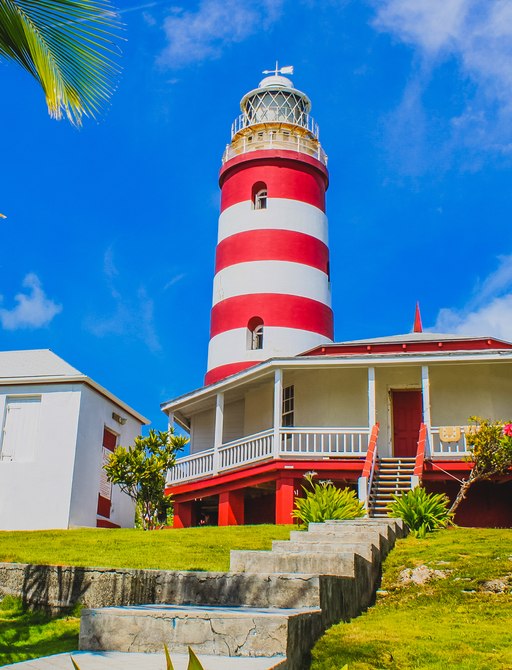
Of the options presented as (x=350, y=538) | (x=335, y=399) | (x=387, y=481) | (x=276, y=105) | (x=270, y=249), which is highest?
(x=276, y=105)

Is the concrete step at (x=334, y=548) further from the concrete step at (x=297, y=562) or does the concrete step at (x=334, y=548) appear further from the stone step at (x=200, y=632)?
the stone step at (x=200, y=632)

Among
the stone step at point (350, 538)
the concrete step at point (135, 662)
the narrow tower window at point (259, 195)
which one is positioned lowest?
the concrete step at point (135, 662)

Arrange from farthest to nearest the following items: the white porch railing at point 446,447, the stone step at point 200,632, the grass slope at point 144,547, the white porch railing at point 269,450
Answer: the white porch railing at point 269,450
the white porch railing at point 446,447
the grass slope at point 144,547
the stone step at point 200,632

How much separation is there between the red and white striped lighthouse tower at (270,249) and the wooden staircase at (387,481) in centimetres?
616

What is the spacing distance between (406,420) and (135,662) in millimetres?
16510

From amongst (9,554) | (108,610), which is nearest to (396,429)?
(9,554)

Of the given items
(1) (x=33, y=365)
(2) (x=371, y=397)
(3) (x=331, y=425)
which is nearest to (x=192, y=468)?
(3) (x=331, y=425)

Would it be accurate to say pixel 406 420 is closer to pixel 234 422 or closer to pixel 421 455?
pixel 421 455

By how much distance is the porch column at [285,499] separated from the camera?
1802cm

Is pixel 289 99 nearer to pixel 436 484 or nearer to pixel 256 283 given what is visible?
pixel 256 283

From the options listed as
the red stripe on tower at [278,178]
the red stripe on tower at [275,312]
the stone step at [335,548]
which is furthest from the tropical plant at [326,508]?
the red stripe on tower at [278,178]

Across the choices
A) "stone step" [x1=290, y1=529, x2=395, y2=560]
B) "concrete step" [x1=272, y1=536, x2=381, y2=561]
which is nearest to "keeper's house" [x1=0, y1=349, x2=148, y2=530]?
"stone step" [x1=290, y1=529, x2=395, y2=560]

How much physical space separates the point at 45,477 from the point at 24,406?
2.07 meters

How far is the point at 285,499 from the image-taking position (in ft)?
60.5
